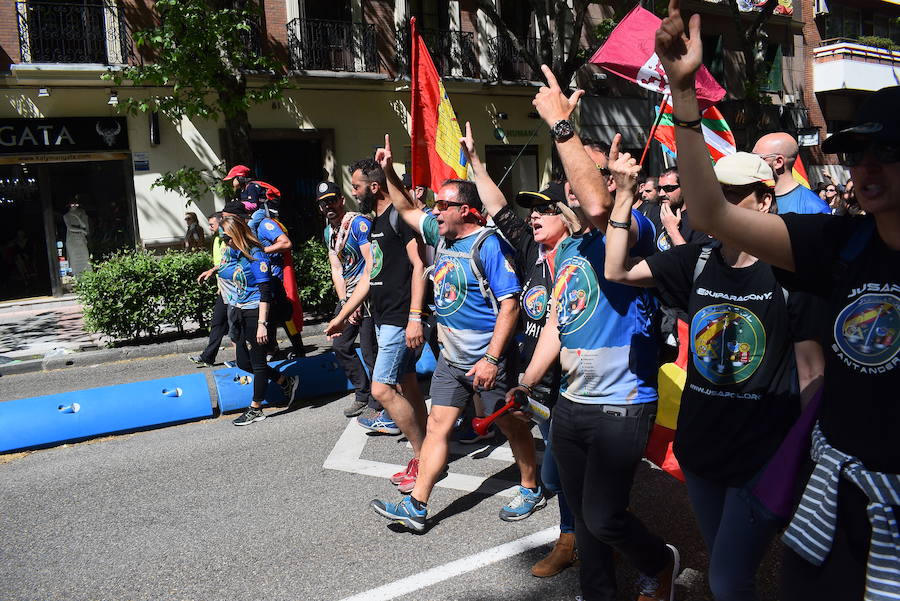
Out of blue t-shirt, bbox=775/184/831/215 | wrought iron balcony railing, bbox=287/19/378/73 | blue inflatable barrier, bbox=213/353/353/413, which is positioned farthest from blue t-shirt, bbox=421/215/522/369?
wrought iron balcony railing, bbox=287/19/378/73

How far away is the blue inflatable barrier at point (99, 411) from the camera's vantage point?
597cm

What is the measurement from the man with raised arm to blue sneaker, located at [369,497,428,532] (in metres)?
1.21

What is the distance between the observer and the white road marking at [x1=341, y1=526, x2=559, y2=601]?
3502 mm

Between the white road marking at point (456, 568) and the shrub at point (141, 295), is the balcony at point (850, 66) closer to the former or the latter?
the shrub at point (141, 295)

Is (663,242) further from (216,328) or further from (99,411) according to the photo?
(216,328)

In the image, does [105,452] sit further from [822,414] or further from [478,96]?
[478,96]

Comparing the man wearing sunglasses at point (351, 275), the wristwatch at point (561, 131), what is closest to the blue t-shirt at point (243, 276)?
the man wearing sunglasses at point (351, 275)

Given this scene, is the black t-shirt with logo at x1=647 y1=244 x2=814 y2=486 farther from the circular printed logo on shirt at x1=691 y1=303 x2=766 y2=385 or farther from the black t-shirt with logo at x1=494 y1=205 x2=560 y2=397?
the black t-shirt with logo at x1=494 y1=205 x2=560 y2=397

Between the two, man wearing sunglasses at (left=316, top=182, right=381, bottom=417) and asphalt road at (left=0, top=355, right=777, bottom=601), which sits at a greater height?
man wearing sunglasses at (left=316, top=182, right=381, bottom=417)

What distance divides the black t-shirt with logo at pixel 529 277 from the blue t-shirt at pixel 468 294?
68 mm

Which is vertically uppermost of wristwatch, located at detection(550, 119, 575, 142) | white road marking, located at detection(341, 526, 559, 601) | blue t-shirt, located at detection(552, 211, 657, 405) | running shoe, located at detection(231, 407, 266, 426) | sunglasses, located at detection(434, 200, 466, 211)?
wristwatch, located at detection(550, 119, 575, 142)

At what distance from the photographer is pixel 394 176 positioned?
459cm

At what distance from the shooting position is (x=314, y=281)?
11.7 m

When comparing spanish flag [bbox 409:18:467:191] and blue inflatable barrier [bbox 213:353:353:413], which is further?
blue inflatable barrier [bbox 213:353:353:413]
